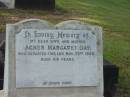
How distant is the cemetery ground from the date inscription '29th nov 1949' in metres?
1.89

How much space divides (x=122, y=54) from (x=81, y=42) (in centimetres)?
556

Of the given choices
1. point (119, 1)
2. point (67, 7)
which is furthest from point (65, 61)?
point (119, 1)

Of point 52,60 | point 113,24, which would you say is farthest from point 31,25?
point 113,24

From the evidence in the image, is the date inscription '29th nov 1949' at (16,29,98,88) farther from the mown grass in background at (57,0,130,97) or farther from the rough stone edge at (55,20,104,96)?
the mown grass in background at (57,0,130,97)

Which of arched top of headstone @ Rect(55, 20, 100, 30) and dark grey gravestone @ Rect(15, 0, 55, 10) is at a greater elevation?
dark grey gravestone @ Rect(15, 0, 55, 10)

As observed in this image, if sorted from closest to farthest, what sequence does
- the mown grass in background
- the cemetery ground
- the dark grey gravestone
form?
the mown grass in background → the cemetery ground → the dark grey gravestone

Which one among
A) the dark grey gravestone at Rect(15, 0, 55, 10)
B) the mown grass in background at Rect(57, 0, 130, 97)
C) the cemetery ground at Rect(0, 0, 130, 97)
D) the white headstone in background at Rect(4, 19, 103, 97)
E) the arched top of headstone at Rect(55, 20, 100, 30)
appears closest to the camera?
the white headstone in background at Rect(4, 19, 103, 97)

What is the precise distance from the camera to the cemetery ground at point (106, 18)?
39.4ft

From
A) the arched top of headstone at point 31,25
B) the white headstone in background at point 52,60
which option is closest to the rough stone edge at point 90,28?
the white headstone in background at point 52,60

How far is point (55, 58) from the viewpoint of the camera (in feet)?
25.3

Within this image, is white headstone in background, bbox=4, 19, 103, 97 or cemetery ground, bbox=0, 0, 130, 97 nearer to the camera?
white headstone in background, bbox=4, 19, 103, 97

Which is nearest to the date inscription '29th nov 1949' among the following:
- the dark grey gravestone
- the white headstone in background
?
the white headstone in background

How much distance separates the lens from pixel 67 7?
23031mm

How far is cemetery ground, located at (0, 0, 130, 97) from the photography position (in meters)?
12.0
